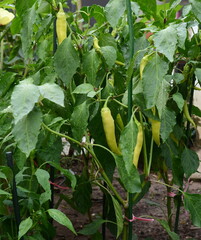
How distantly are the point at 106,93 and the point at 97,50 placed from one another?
0.12m

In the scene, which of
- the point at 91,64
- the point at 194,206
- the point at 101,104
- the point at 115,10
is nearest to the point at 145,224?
the point at 194,206

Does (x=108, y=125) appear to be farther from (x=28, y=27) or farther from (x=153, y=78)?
(x=28, y=27)

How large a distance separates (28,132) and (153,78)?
30cm

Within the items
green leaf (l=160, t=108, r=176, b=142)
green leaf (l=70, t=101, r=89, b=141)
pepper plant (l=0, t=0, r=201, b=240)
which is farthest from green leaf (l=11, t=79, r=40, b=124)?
green leaf (l=160, t=108, r=176, b=142)

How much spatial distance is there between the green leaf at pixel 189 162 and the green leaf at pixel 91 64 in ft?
1.54

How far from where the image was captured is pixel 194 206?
1.26 m

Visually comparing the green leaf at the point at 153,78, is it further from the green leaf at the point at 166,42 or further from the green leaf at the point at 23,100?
the green leaf at the point at 23,100

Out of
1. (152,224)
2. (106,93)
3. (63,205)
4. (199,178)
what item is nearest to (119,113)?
(106,93)

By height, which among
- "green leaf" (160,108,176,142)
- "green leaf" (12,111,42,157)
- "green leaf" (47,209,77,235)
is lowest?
"green leaf" (47,209,77,235)

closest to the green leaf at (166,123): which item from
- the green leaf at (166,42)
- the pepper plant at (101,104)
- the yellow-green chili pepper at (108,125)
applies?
the pepper plant at (101,104)

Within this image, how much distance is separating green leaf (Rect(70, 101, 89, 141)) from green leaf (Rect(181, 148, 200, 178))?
1.49ft

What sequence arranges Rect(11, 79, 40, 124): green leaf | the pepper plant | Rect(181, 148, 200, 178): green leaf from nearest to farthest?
Rect(11, 79, 40, 124): green leaf → the pepper plant → Rect(181, 148, 200, 178): green leaf

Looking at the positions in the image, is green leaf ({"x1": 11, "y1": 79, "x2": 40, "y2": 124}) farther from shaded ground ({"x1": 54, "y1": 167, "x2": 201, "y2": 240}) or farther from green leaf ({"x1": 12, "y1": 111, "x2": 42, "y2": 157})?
shaded ground ({"x1": 54, "y1": 167, "x2": 201, "y2": 240})

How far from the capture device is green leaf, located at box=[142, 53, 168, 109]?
96cm
